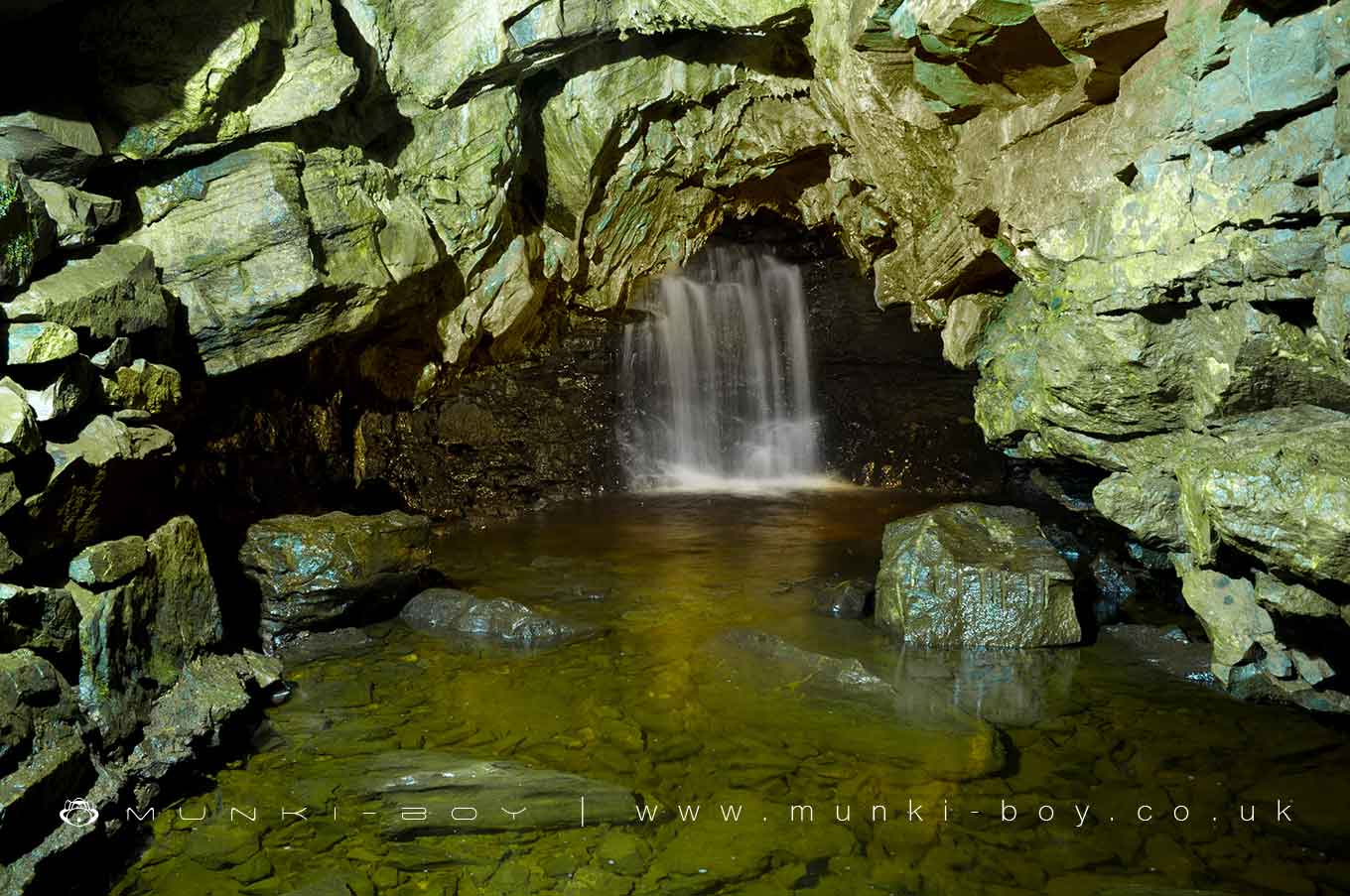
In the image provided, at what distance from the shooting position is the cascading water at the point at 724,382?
1478 centimetres

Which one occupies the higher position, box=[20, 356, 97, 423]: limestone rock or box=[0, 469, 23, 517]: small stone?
box=[20, 356, 97, 423]: limestone rock

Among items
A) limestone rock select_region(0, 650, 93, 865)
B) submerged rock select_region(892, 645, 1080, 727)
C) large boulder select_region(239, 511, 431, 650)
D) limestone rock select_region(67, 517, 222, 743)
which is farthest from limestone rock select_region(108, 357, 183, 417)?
submerged rock select_region(892, 645, 1080, 727)

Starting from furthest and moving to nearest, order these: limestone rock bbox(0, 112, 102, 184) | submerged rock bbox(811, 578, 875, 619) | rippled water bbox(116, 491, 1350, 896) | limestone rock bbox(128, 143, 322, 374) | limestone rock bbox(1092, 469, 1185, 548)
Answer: submerged rock bbox(811, 578, 875, 619)
limestone rock bbox(128, 143, 322, 374)
limestone rock bbox(1092, 469, 1185, 548)
limestone rock bbox(0, 112, 102, 184)
rippled water bbox(116, 491, 1350, 896)

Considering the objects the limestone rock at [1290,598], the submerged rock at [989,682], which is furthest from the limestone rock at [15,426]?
the limestone rock at [1290,598]

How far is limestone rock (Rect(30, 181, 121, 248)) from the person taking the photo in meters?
5.91

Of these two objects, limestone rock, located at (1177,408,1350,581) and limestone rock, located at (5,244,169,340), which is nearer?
limestone rock, located at (1177,408,1350,581)

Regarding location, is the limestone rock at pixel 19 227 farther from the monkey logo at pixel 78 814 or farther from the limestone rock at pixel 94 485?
the monkey logo at pixel 78 814

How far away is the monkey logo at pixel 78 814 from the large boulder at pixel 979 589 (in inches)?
211

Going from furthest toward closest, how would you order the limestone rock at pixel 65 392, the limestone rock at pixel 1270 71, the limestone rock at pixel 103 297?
the limestone rock at pixel 103 297, the limestone rock at pixel 65 392, the limestone rock at pixel 1270 71

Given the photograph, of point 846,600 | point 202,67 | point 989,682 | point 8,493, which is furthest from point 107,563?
point 989,682

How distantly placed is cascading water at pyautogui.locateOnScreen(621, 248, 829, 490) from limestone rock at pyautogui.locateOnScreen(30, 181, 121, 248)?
8.86m

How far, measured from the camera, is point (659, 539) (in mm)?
10688

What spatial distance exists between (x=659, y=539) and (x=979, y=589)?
4439 millimetres

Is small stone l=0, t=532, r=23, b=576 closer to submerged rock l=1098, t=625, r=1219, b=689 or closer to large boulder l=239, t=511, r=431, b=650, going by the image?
large boulder l=239, t=511, r=431, b=650
